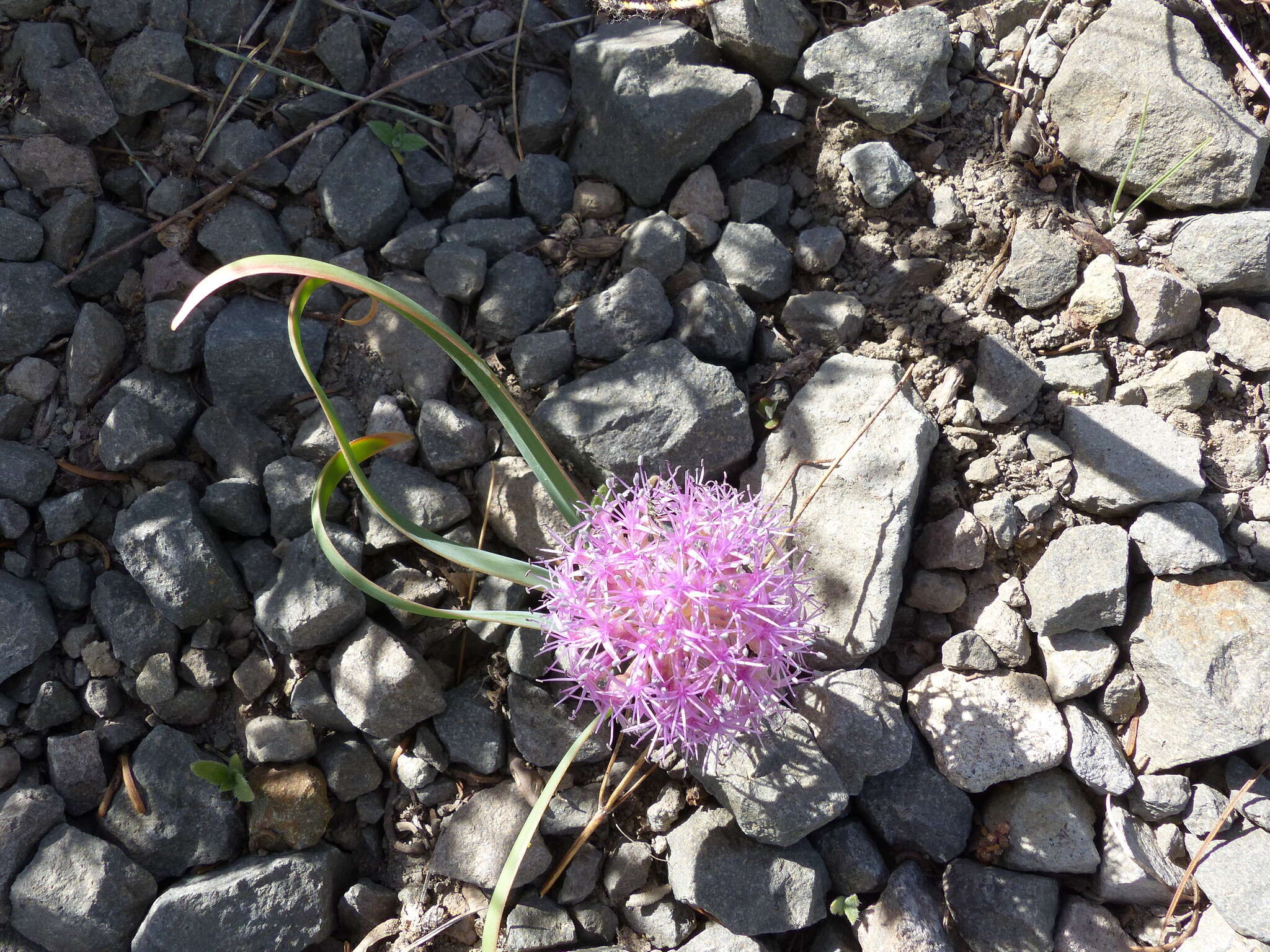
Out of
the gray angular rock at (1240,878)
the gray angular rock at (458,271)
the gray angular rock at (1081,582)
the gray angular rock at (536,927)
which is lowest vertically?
the gray angular rock at (536,927)

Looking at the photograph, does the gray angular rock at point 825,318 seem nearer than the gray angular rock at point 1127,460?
No

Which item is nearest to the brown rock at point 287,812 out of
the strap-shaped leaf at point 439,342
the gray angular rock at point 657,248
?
the strap-shaped leaf at point 439,342

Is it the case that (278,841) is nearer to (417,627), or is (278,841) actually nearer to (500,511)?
(417,627)

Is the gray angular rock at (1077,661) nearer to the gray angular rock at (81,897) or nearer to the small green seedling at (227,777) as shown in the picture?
the small green seedling at (227,777)

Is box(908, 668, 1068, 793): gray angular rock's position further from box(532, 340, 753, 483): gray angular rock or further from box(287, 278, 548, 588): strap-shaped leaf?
box(287, 278, 548, 588): strap-shaped leaf

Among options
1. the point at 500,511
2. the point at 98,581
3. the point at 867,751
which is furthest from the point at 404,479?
the point at 867,751

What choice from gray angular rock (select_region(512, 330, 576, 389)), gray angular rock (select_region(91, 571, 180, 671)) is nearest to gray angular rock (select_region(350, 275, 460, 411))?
gray angular rock (select_region(512, 330, 576, 389))

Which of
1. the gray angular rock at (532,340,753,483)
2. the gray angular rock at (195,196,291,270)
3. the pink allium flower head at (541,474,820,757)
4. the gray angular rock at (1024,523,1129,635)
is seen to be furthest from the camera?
the gray angular rock at (195,196,291,270)
